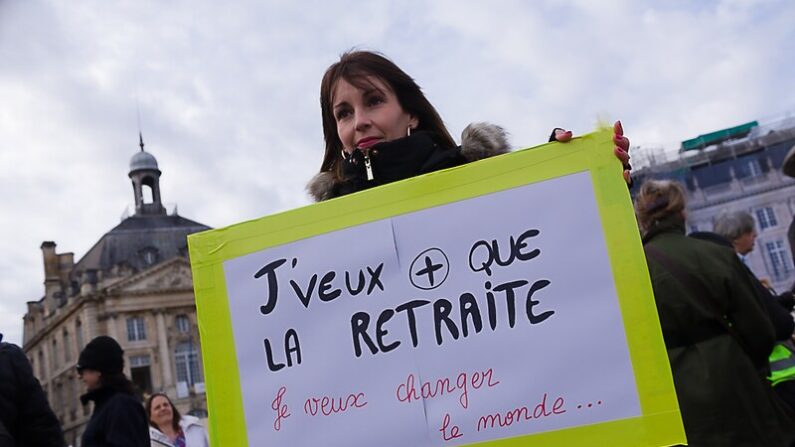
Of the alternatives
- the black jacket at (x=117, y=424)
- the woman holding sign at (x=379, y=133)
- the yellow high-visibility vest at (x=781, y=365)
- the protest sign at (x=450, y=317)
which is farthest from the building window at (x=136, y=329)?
the protest sign at (x=450, y=317)

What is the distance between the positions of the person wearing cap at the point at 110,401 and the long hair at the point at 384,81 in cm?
317

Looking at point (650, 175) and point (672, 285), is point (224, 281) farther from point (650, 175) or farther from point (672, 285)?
point (650, 175)

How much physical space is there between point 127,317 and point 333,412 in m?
59.6

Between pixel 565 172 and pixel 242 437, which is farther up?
pixel 565 172

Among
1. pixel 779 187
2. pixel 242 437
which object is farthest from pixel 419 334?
pixel 779 187

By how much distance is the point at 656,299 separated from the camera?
330 centimetres

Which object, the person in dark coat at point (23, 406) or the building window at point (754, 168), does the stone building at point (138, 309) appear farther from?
the person in dark coat at point (23, 406)

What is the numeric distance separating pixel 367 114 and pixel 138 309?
194 feet

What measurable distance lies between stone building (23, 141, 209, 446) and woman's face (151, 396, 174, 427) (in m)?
49.1

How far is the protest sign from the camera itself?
1.76 meters

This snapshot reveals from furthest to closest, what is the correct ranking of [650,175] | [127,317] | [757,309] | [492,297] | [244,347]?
[127,317], [650,175], [757,309], [244,347], [492,297]

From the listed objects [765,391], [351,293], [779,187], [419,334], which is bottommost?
[765,391]

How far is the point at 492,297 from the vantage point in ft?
6.05

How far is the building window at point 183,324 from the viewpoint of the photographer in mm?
58969
